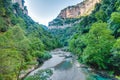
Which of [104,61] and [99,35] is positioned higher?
[99,35]

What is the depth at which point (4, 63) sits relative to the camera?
120 feet

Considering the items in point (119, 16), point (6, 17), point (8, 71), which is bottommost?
point (8, 71)

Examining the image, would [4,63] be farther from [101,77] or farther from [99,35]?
[99,35]

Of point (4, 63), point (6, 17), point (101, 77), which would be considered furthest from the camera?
point (6, 17)

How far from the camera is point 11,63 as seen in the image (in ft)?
127

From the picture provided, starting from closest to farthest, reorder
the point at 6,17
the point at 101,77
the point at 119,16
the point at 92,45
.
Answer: the point at 101,77
the point at 119,16
the point at 92,45
the point at 6,17

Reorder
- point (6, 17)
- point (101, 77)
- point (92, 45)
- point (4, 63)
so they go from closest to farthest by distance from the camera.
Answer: point (4, 63), point (101, 77), point (92, 45), point (6, 17)

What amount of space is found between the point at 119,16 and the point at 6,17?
5461 cm

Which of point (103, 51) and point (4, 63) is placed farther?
point (103, 51)

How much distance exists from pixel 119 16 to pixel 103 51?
10.6 m

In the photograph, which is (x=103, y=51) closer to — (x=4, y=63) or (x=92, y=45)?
(x=92, y=45)

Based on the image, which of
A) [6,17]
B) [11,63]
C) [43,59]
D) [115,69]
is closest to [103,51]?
[115,69]

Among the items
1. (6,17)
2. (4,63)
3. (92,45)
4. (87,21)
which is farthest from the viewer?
(87,21)

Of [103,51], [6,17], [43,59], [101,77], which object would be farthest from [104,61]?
[6,17]
